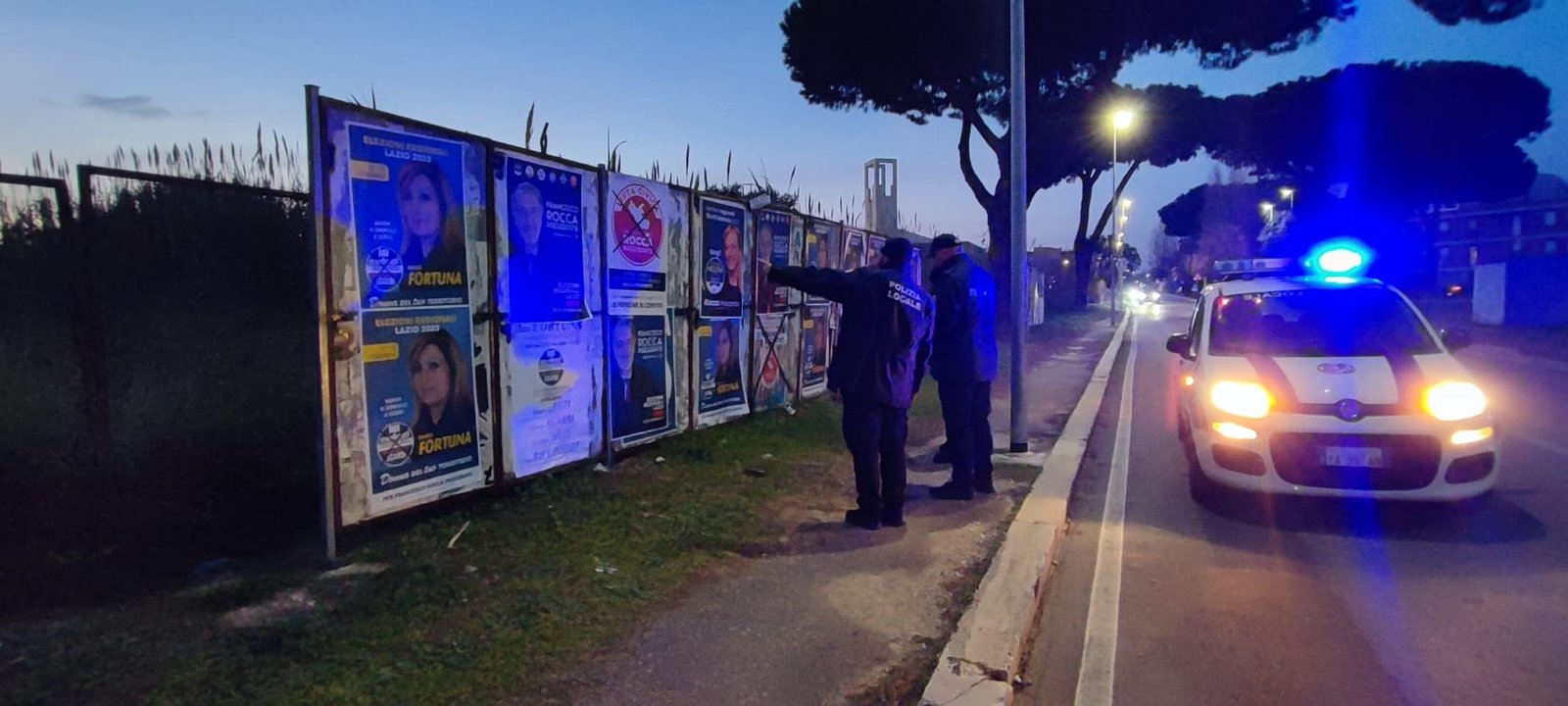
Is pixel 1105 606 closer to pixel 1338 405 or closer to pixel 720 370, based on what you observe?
pixel 1338 405

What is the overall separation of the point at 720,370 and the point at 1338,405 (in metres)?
4.77

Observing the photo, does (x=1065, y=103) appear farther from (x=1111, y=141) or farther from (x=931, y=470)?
(x=931, y=470)

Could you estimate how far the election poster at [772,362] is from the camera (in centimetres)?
868

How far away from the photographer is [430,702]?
3055mm

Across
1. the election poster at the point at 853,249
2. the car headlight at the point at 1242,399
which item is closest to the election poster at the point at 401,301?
the car headlight at the point at 1242,399

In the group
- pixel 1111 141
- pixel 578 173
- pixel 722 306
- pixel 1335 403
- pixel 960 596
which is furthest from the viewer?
pixel 1111 141

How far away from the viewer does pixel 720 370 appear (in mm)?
7945

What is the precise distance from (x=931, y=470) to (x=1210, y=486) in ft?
6.96

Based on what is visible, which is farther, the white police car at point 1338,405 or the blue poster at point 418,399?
the white police car at point 1338,405

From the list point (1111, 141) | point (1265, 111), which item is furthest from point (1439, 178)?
point (1111, 141)

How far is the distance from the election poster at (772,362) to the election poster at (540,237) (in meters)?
2.92

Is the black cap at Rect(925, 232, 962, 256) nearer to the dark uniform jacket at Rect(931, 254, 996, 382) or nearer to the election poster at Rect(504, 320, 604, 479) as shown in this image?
the dark uniform jacket at Rect(931, 254, 996, 382)

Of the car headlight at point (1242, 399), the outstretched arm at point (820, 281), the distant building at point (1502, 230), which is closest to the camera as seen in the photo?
the outstretched arm at point (820, 281)

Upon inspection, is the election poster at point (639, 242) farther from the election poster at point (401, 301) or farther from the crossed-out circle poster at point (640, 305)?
the election poster at point (401, 301)
